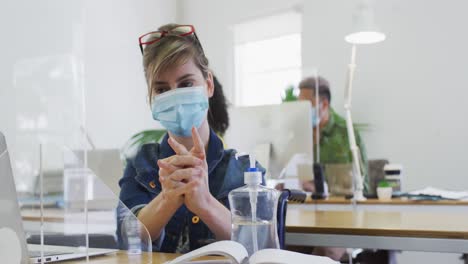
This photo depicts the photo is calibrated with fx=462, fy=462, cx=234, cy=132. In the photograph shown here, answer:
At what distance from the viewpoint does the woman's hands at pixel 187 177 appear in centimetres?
104

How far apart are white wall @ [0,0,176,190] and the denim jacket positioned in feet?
1.03

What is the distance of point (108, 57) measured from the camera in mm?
3572

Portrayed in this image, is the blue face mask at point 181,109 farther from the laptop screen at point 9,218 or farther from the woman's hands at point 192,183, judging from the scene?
the laptop screen at point 9,218

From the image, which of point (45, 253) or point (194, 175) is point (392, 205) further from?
point (45, 253)

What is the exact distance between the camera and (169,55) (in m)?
1.24

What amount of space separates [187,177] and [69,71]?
207 centimetres

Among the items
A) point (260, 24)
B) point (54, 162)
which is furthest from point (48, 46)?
point (260, 24)

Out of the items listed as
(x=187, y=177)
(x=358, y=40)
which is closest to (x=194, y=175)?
(x=187, y=177)

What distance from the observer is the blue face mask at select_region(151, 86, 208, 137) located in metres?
1.20

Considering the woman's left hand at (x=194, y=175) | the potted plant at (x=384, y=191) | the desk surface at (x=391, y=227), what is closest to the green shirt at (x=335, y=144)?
the potted plant at (x=384, y=191)

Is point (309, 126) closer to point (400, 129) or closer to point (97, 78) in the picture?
point (400, 129)

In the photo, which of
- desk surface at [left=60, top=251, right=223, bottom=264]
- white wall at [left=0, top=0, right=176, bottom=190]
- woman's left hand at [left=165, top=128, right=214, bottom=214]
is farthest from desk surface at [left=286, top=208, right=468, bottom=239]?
white wall at [left=0, top=0, right=176, bottom=190]

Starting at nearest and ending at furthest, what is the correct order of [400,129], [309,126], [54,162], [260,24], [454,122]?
[54,162], [309,126], [454,122], [400,129], [260,24]

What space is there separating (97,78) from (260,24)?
1611 mm
